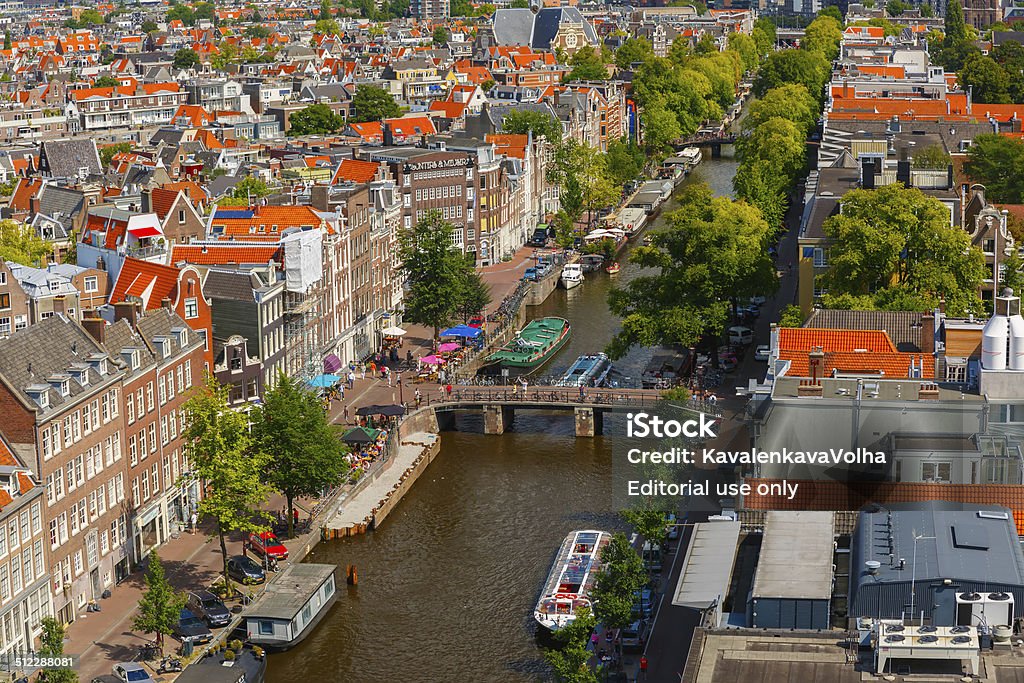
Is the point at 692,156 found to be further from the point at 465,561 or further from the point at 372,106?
the point at 465,561

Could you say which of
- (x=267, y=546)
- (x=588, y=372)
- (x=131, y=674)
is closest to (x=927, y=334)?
(x=588, y=372)

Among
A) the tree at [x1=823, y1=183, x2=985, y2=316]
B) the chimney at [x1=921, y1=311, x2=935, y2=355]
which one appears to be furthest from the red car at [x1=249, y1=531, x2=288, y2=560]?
the tree at [x1=823, y1=183, x2=985, y2=316]

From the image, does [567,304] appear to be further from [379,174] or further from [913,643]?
[913,643]

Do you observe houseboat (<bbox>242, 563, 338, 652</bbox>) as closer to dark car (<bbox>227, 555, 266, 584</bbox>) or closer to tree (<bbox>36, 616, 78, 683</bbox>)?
dark car (<bbox>227, 555, 266, 584</bbox>)

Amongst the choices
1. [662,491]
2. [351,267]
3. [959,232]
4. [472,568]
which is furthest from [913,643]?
[351,267]

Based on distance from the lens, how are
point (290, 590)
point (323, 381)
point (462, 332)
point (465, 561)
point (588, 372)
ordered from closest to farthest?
1. point (290, 590)
2. point (465, 561)
3. point (323, 381)
4. point (588, 372)
5. point (462, 332)

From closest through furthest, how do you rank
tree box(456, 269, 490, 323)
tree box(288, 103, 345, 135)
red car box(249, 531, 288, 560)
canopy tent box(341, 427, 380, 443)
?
1. red car box(249, 531, 288, 560)
2. canopy tent box(341, 427, 380, 443)
3. tree box(456, 269, 490, 323)
4. tree box(288, 103, 345, 135)
